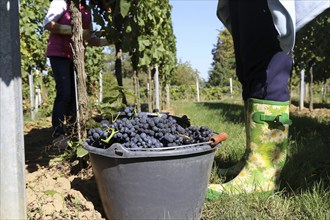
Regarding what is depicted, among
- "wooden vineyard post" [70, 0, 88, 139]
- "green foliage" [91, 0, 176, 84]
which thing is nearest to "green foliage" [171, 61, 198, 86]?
"green foliage" [91, 0, 176, 84]

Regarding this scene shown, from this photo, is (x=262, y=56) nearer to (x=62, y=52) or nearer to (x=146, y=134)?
(x=146, y=134)

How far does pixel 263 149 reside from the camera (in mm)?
1825

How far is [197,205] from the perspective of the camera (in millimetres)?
1494

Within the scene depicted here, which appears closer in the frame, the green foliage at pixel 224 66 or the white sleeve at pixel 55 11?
the white sleeve at pixel 55 11

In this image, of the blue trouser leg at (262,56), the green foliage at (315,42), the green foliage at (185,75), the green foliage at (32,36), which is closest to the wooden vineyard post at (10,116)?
the blue trouser leg at (262,56)

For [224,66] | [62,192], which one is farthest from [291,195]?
[224,66]

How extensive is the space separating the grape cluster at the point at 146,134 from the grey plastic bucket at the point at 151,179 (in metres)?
0.08

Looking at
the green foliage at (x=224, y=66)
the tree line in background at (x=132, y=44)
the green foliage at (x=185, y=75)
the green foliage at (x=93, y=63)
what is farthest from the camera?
the green foliage at (x=224, y=66)

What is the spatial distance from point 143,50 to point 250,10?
2723 millimetres

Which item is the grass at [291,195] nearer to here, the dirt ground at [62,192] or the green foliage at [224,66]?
the dirt ground at [62,192]

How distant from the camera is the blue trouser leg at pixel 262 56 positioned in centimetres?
178

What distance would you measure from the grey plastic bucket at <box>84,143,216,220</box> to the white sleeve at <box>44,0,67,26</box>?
1.75 m

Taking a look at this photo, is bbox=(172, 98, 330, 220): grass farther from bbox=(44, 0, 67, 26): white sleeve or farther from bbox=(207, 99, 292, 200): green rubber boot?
bbox=(44, 0, 67, 26): white sleeve

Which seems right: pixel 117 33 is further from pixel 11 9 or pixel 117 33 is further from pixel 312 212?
pixel 312 212
